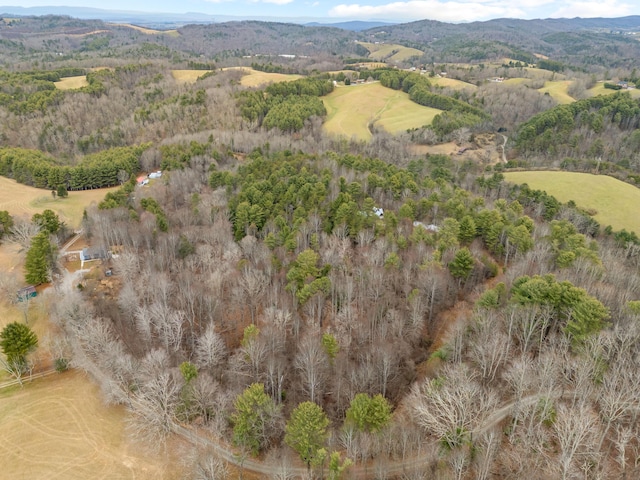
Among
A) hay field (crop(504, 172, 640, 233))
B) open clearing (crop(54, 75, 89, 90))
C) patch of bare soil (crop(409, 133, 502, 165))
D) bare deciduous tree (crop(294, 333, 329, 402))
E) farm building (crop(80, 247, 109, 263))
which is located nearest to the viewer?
bare deciduous tree (crop(294, 333, 329, 402))

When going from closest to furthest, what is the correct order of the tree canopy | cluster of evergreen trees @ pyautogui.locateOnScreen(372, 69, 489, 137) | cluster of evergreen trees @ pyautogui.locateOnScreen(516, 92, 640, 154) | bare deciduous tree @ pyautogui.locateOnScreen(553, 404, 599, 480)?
1. bare deciduous tree @ pyautogui.locateOnScreen(553, 404, 599, 480)
2. the tree canopy
3. cluster of evergreen trees @ pyautogui.locateOnScreen(516, 92, 640, 154)
4. cluster of evergreen trees @ pyautogui.locateOnScreen(372, 69, 489, 137)

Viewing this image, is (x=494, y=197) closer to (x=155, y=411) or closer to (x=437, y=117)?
(x=437, y=117)

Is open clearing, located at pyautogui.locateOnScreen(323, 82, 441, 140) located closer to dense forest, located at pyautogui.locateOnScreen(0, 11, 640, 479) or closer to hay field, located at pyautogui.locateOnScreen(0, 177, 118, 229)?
dense forest, located at pyautogui.locateOnScreen(0, 11, 640, 479)

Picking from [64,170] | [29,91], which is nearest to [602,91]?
[64,170]

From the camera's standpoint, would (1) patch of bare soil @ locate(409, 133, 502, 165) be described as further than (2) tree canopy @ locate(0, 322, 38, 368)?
Yes

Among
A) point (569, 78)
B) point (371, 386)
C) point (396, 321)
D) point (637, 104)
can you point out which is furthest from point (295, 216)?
point (569, 78)

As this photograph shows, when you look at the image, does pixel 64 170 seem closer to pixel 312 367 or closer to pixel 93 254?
pixel 93 254

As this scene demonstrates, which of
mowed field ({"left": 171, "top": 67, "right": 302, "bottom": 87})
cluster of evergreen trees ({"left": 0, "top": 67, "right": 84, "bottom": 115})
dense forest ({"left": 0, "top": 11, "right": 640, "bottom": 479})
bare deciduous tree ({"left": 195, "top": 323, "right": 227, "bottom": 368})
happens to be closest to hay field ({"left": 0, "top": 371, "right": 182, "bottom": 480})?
dense forest ({"left": 0, "top": 11, "right": 640, "bottom": 479})
